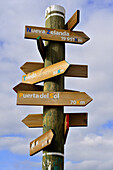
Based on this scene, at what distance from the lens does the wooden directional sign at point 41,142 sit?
5223 millimetres

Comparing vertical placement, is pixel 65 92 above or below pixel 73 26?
below

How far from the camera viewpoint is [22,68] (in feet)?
20.7

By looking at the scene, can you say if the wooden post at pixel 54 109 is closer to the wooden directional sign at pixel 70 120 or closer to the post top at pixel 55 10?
the post top at pixel 55 10

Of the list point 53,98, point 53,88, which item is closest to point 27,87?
point 53,88

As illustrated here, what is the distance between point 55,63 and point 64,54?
433mm

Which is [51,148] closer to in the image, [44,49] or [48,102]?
[48,102]

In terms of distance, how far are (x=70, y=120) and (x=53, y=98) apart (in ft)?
1.98

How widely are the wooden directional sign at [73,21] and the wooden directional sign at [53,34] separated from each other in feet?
0.54

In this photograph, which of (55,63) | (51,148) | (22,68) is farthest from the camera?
(22,68)

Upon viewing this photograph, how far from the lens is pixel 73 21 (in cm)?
616

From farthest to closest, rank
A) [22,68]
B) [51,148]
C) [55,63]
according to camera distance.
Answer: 1. [22,68]
2. [55,63]
3. [51,148]

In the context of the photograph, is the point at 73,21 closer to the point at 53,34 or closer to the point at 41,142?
the point at 53,34

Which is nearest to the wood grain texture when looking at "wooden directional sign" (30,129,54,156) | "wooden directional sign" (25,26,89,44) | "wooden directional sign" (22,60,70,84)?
"wooden directional sign" (25,26,89,44)

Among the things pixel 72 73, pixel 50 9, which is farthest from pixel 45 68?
pixel 50 9
